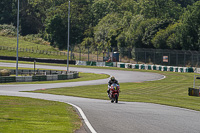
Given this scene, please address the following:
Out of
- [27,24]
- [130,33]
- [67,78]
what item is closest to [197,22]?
[130,33]

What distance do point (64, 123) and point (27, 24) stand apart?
132883mm

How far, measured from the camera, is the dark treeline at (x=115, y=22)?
8088 cm

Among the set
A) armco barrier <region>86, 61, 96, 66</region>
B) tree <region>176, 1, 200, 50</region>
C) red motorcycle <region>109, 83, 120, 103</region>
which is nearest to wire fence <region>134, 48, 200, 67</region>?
tree <region>176, 1, 200, 50</region>

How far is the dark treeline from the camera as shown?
80875 mm

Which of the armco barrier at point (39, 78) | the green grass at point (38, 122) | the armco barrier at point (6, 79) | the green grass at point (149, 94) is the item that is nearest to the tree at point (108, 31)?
the armco barrier at point (39, 78)

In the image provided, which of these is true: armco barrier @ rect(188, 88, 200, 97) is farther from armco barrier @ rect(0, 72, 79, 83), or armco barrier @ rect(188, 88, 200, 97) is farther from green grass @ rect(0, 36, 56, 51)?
green grass @ rect(0, 36, 56, 51)

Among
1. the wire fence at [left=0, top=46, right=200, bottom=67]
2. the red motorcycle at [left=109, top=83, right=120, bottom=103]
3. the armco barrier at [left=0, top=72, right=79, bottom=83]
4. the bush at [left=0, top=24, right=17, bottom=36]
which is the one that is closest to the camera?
the red motorcycle at [left=109, top=83, right=120, bottom=103]

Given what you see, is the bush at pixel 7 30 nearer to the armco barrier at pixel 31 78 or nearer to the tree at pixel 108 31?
the tree at pixel 108 31

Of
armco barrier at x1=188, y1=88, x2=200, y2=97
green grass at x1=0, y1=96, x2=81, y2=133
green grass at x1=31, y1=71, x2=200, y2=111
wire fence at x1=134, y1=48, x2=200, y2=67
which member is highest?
wire fence at x1=134, y1=48, x2=200, y2=67

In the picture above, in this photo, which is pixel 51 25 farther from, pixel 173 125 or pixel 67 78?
pixel 173 125

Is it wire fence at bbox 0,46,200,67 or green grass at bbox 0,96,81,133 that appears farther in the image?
wire fence at bbox 0,46,200,67

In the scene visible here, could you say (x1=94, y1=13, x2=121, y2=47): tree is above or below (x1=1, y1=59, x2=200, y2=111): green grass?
above

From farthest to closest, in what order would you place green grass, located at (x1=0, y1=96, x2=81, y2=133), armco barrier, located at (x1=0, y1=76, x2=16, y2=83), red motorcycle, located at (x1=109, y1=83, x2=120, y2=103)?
armco barrier, located at (x1=0, y1=76, x2=16, y2=83)
red motorcycle, located at (x1=109, y1=83, x2=120, y2=103)
green grass, located at (x1=0, y1=96, x2=81, y2=133)

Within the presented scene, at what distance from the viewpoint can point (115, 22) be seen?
4520 inches
